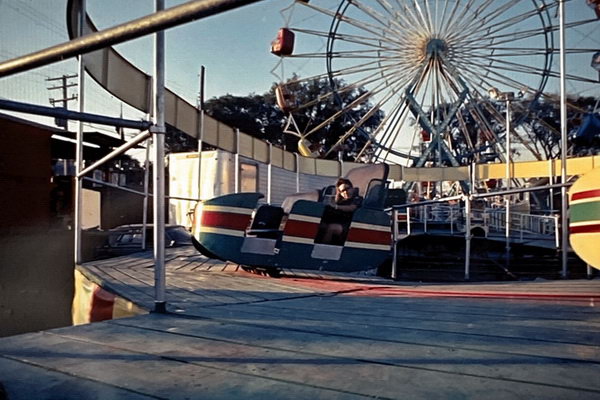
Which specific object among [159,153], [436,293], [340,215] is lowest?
[436,293]

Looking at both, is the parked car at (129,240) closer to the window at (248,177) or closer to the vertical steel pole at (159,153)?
the vertical steel pole at (159,153)

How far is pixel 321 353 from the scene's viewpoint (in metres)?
1.63

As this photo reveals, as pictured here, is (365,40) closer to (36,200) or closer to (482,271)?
(482,271)

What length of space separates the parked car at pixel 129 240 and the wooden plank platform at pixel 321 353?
4116 mm

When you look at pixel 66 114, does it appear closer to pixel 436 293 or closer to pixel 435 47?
pixel 436 293

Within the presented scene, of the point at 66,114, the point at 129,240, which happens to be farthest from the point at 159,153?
the point at 129,240

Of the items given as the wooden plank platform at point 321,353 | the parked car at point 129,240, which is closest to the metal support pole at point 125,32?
the wooden plank platform at point 321,353

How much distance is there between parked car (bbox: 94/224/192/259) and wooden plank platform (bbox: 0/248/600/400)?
4.12m

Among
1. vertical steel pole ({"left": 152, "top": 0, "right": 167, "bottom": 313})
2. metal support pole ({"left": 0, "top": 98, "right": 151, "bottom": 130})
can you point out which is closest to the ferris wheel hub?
vertical steel pole ({"left": 152, "top": 0, "right": 167, "bottom": 313})

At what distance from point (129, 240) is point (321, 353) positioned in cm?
653

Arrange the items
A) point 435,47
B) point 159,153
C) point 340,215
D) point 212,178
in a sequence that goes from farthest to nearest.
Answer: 1. point 435,47
2. point 212,178
3. point 340,215
4. point 159,153

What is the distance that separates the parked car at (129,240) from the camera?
675 cm

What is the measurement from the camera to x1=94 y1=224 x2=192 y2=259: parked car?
675 cm

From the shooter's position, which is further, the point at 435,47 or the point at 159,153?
the point at 435,47
